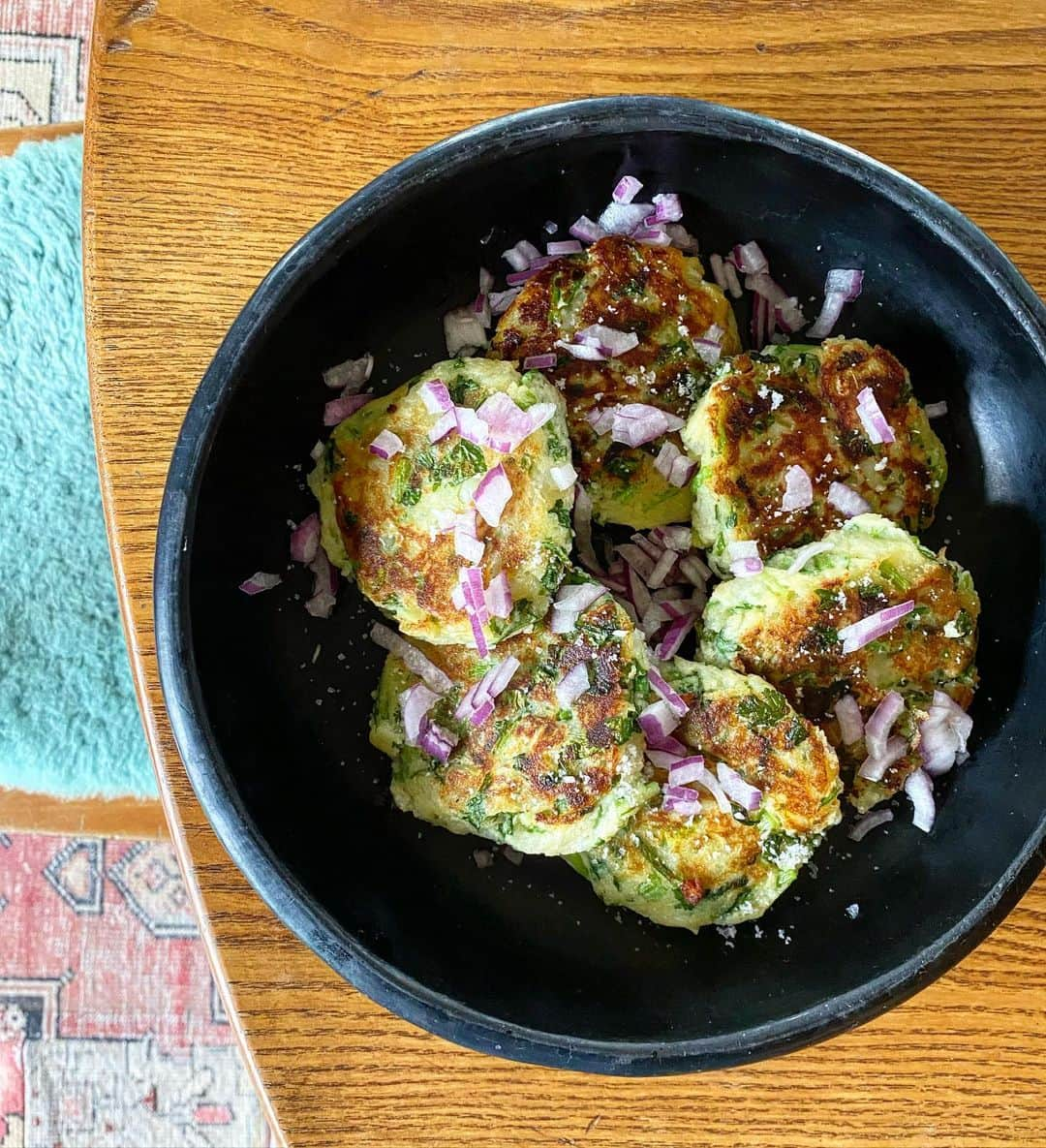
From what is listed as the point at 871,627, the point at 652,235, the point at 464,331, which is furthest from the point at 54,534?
the point at 871,627

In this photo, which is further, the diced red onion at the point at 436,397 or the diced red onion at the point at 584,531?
the diced red onion at the point at 584,531

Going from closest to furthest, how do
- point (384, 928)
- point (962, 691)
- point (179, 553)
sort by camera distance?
point (179, 553) < point (384, 928) < point (962, 691)

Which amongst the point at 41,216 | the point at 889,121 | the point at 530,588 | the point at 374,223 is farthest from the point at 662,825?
the point at 41,216

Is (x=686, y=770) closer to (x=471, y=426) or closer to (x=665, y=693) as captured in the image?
Answer: (x=665, y=693)

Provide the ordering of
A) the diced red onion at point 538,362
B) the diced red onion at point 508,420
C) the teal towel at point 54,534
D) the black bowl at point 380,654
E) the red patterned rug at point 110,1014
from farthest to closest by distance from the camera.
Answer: the red patterned rug at point 110,1014
the teal towel at point 54,534
the diced red onion at point 538,362
the diced red onion at point 508,420
the black bowl at point 380,654

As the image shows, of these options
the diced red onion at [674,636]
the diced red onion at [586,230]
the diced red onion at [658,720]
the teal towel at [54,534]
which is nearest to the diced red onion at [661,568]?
the diced red onion at [674,636]

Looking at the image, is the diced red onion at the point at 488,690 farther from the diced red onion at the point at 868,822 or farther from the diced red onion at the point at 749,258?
the diced red onion at the point at 749,258

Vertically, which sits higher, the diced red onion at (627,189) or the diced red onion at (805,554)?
the diced red onion at (627,189)

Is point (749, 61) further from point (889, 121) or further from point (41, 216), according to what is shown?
point (41, 216)
